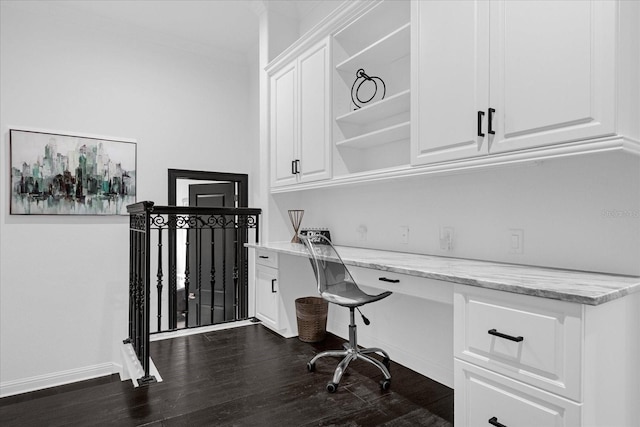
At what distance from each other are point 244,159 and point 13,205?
8.12 feet

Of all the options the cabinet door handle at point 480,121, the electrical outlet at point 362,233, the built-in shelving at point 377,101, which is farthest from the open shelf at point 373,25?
the electrical outlet at point 362,233

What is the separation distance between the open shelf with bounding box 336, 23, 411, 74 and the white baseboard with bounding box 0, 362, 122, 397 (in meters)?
3.61

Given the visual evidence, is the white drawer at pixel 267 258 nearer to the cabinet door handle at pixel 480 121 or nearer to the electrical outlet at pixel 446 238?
the electrical outlet at pixel 446 238

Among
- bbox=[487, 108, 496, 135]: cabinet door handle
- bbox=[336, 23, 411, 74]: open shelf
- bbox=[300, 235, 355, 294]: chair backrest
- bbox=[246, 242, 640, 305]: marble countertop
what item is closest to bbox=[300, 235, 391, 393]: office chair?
bbox=[300, 235, 355, 294]: chair backrest

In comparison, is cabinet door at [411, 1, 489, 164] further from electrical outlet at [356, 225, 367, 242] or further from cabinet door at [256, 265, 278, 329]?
cabinet door at [256, 265, 278, 329]

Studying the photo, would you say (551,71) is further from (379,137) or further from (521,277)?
(379,137)

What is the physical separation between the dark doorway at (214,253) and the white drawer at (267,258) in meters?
1.20

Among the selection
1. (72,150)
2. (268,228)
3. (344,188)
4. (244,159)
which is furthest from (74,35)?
(344,188)

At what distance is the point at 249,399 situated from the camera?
2.14 metres

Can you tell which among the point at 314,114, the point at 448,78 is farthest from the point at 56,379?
the point at 448,78

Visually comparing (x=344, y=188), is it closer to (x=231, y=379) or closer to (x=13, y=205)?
(x=231, y=379)

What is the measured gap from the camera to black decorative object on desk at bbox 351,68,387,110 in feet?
9.11

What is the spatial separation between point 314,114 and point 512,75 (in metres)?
1.65

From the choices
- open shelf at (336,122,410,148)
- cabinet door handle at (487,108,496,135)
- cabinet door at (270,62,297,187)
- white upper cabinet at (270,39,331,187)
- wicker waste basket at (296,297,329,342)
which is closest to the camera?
cabinet door handle at (487,108,496,135)
